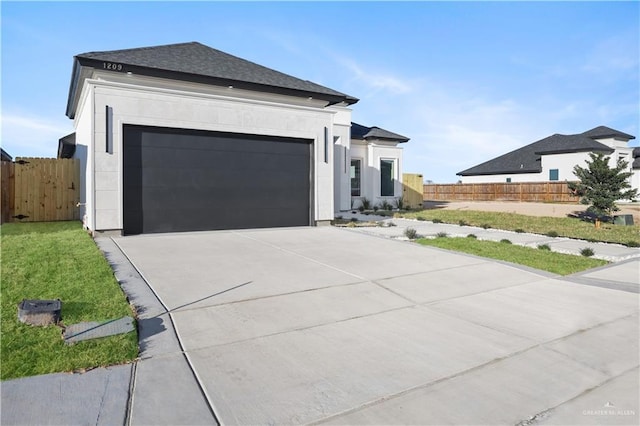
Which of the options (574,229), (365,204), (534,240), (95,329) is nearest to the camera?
(95,329)

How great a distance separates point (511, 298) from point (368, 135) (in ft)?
54.4

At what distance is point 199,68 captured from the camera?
1145cm

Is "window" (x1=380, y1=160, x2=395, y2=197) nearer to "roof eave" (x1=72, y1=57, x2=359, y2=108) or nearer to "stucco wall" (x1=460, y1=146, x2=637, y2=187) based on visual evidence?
"roof eave" (x1=72, y1=57, x2=359, y2=108)

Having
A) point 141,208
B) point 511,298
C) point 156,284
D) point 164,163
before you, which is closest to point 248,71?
point 164,163

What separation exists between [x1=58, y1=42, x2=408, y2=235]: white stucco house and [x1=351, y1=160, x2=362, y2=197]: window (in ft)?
26.9

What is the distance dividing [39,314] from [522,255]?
907 centimetres

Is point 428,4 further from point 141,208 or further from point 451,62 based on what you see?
point 141,208

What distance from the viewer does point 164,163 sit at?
11023mm

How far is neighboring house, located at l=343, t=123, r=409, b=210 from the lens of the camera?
71.3 feet

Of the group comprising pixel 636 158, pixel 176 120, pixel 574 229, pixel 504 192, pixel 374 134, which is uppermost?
pixel 636 158

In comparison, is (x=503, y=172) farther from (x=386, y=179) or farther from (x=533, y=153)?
(x=386, y=179)

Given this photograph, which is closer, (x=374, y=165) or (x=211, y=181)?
(x=211, y=181)

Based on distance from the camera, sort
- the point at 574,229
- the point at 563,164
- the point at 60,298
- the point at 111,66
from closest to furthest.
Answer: the point at 60,298 < the point at 111,66 < the point at 574,229 < the point at 563,164

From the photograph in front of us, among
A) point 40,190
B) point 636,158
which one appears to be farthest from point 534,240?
point 636,158
